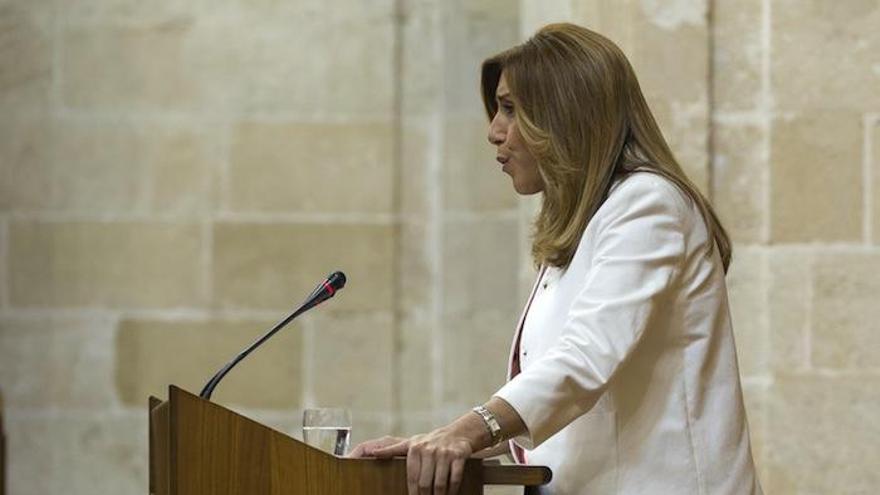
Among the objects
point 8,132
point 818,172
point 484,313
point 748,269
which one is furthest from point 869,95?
point 8,132

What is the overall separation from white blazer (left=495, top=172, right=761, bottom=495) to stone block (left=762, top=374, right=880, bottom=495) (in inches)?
65.6

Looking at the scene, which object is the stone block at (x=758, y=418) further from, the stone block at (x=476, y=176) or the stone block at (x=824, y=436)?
the stone block at (x=476, y=176)

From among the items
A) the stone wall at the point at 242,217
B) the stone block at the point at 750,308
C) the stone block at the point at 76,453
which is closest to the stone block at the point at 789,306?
the stone block at the point at 750,308

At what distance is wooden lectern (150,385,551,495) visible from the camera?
2457mm

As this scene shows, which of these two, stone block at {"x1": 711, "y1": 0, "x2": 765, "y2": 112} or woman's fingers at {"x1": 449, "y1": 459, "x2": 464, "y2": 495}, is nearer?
woman's fingers at {"x1": 449, "y1": 459, "x2": 464, "y2": 495}

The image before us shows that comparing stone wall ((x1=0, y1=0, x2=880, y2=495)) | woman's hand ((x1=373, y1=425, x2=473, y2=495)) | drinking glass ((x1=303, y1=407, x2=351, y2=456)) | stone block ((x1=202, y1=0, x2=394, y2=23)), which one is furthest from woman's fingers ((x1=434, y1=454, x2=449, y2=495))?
stone block ((x1=202, y1=0, x2=394, y2=23))

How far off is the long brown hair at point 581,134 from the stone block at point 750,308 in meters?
1.58

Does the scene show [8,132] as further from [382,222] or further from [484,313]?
[484,313]

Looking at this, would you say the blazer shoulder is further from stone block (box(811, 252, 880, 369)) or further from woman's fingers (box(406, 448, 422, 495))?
stone block (box(811, 252, 880, 369))

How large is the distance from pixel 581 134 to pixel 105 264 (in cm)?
330

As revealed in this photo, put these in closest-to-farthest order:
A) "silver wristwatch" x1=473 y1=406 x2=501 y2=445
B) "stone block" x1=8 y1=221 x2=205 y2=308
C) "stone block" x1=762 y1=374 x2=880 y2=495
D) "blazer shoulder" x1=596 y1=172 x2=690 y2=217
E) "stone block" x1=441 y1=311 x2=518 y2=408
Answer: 1. "silver wristwatch" x1=473 y1=406 x2=501 y2=445
2. "blazer shoulder" x1=596 y1=172 x2=690 y2=217
3. "stone block" x1=762 y1=374 x2=880 y2=495
4. "stone block" x1=441 y1=311 x2=518 y2=408
5. "stone block" x1=8 y1=221 x2=205 y2=308

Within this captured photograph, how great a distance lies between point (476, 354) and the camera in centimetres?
570

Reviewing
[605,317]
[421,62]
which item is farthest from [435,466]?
[421,62]

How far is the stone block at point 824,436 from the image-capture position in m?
4.36
